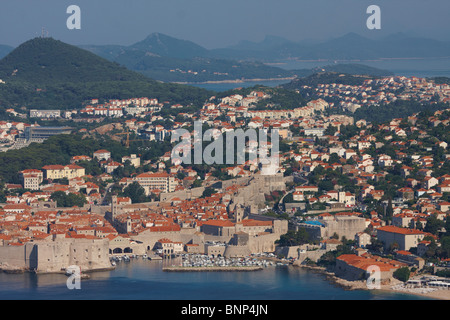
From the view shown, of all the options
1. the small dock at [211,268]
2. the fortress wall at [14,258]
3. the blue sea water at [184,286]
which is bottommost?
the blue sea water at [184,286]

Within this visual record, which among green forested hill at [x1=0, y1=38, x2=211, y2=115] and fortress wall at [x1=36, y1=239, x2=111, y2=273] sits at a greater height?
green forested hill at [x1=0, y1=38, x2=211, y2=115]

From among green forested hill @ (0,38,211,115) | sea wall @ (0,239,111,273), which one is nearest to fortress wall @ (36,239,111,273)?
sea wall @ (0,239,111,273)

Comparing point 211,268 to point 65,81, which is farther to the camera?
point 65,81

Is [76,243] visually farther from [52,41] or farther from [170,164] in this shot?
[52,41]

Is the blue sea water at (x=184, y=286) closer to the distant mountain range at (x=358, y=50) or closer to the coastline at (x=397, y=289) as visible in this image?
the coastline at (x=397, y=289)

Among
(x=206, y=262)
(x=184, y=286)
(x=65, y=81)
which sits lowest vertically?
(x=184, y=286)

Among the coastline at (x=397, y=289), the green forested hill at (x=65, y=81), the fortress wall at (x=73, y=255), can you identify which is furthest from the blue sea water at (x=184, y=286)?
the green forested hill at (x=65, y=81)

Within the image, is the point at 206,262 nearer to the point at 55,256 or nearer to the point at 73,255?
the point at 73,255

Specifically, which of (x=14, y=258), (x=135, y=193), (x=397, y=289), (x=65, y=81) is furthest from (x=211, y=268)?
(x=65, y=81)

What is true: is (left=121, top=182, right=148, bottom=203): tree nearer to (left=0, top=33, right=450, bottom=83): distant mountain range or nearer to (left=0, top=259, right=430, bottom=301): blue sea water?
(left=0, top=259, right=430, bottom=301): blue sea water
